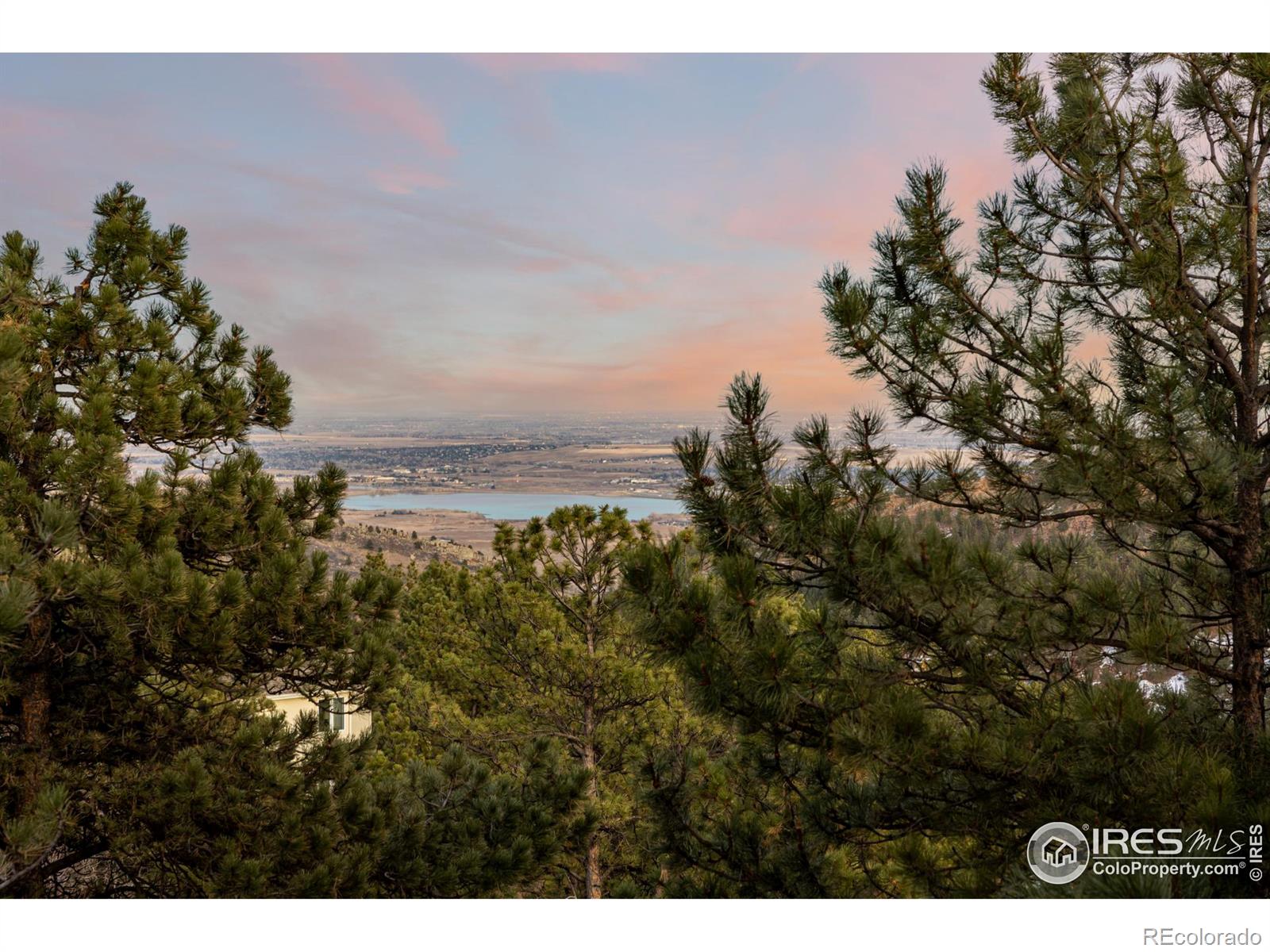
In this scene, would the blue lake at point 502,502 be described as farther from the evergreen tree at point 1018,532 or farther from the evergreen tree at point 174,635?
the evergreen tree at point 1018,532

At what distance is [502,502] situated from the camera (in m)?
6.77

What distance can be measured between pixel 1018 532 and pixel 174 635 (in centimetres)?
362

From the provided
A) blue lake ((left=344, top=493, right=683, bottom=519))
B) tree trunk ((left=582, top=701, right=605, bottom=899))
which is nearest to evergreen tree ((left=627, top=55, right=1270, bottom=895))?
blue lake ((left=344, top=493, right=683, bottom=519))

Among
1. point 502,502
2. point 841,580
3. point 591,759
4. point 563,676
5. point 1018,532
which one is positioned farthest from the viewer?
point 502,502

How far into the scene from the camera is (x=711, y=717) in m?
2.19

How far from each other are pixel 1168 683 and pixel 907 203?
88.2 inches

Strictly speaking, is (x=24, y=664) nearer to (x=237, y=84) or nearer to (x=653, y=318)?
(x=237, y=84)

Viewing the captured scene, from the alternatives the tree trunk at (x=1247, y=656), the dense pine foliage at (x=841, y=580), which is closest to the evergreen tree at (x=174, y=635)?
the dense pine foliage at (x=841, y=580)

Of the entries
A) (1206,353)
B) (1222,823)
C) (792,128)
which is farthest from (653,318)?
(1222,823)

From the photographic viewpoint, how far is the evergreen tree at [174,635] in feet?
8.71

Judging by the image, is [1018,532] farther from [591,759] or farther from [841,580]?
[591,759]

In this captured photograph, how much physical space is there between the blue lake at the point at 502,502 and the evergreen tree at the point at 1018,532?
8.81 feet

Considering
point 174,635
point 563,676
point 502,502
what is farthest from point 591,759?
point 174,635

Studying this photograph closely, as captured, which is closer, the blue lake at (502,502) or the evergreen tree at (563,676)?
the blue lake at (502,502)
